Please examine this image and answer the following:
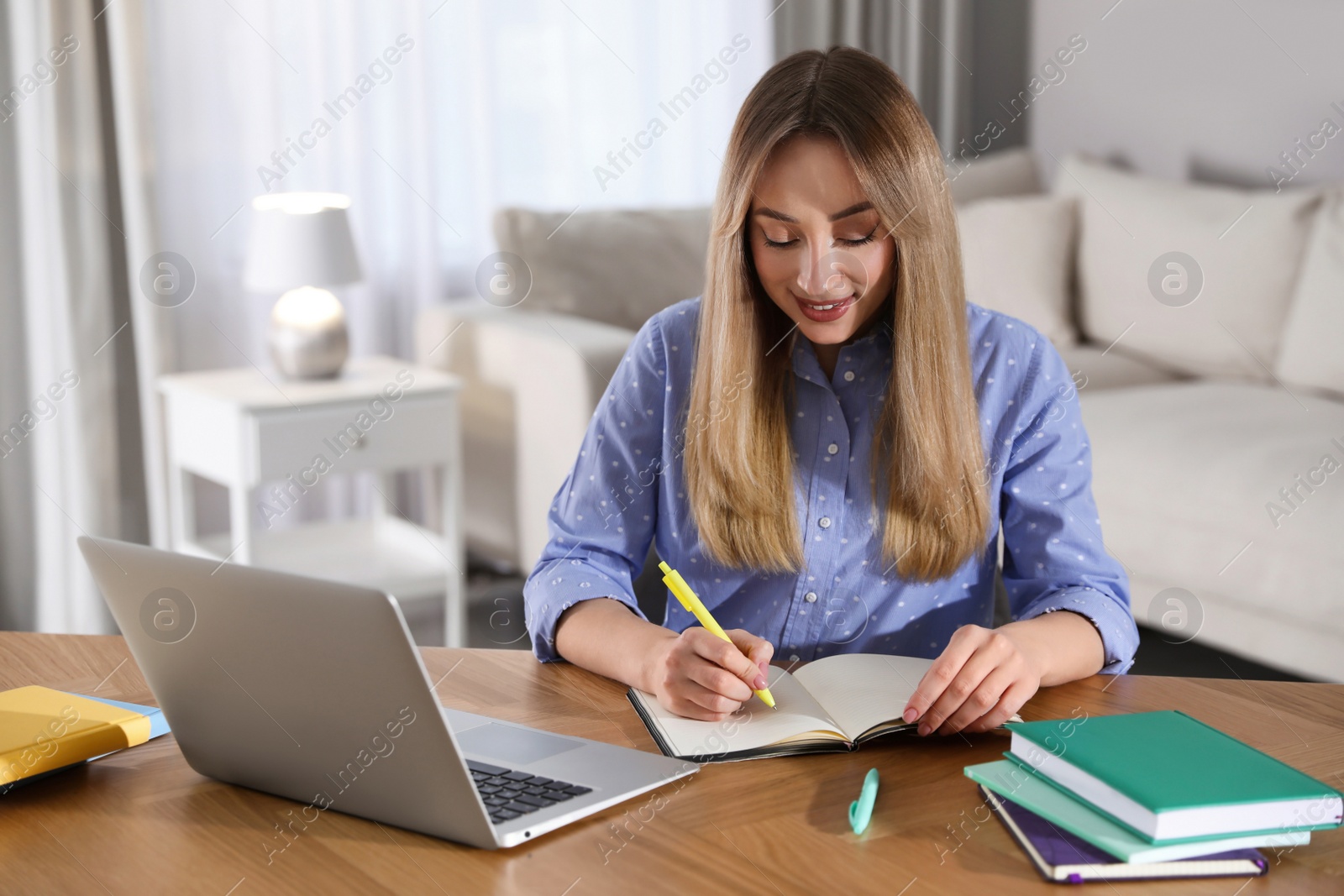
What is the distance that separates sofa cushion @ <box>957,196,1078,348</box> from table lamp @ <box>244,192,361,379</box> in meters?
1.47

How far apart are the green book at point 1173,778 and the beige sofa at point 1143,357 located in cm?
150

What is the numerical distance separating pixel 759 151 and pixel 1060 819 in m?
0.61

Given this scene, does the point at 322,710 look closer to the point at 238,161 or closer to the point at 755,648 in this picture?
the point at 755,648

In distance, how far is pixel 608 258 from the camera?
119 inches

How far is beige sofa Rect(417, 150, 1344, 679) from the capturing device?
221cm

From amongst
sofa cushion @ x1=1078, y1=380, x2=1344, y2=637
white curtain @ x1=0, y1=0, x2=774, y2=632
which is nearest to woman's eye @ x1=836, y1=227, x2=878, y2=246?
sofa cushion @ x1=1078, y1=380, x2=1344, y2=637

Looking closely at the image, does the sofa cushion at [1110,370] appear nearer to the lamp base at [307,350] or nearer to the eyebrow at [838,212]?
the lamp base at [307,350]

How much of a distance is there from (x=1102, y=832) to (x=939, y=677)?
17 centimetres

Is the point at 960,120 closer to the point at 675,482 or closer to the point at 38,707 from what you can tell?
the point at 675,482

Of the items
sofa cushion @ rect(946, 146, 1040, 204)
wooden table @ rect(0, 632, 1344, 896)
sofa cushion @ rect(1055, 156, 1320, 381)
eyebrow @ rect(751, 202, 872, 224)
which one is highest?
sofa cushion @ rect(946, 146, 1040, 204)

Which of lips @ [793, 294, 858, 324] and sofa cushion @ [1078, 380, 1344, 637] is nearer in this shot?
lips @ [793, 294, 858, 324]

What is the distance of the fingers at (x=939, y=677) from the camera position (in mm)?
840

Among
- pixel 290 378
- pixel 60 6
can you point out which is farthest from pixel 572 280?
pixel 60 6

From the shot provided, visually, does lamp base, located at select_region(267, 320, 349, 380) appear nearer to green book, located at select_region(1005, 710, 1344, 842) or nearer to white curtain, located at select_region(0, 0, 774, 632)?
white curtain, located at select_region(0, 0, 774, 632)
